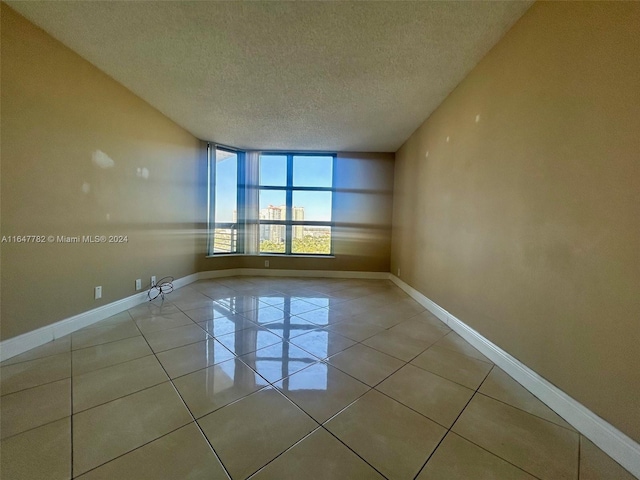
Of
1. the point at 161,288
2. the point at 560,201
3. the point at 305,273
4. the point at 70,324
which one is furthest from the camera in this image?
the point at 305,273

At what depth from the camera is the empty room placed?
43.3 inches

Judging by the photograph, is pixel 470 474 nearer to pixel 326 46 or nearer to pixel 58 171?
pixel 326 46

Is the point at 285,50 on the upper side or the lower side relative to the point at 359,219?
upper

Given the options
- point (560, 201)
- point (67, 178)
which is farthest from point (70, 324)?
point (560, 201)

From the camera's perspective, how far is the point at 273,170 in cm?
505

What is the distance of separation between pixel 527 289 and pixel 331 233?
365cm

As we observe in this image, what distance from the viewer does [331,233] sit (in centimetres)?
502

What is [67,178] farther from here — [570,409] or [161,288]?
[570,409]

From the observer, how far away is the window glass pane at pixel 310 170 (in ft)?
16.6

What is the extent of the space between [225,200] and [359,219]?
112 inches

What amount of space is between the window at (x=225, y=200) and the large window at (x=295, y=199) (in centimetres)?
48

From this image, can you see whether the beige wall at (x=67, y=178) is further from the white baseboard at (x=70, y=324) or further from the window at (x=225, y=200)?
the window at (x=225, y=200)

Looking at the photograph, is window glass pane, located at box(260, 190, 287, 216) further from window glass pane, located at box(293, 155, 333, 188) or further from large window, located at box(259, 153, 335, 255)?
window glass pane, located at box(293, 155, 333, 188)

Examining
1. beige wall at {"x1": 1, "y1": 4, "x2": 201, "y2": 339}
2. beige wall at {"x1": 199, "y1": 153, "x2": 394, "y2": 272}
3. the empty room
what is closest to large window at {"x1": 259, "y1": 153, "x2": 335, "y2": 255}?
beige wall at {"x1": 199, "y1": 153, "x2": 394, "y2": 272}
